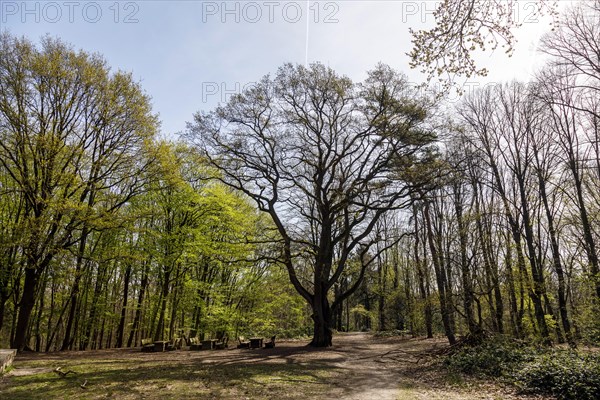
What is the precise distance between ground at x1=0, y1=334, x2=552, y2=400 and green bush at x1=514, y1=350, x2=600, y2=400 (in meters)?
0.62

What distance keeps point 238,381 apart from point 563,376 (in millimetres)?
7955

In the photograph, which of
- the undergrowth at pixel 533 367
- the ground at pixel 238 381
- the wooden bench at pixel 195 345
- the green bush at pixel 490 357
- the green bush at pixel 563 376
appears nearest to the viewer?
the green bush at pixel 563 376

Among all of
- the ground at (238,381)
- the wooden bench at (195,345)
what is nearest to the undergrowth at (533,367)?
the ground at (238,381)

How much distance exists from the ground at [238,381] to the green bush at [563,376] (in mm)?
620

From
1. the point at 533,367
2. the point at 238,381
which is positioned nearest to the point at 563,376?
the point at 533,367

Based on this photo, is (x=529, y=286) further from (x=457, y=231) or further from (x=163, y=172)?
(x=163, y=172)

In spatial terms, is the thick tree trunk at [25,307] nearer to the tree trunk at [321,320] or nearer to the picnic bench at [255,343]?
the picnic bench at [255,343]

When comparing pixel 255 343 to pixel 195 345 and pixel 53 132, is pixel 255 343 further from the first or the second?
pixel 53 132

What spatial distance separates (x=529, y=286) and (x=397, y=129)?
28.2 feet

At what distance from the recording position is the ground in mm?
8195

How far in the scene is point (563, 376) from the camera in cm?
803

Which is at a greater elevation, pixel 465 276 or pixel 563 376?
pixel 465 276

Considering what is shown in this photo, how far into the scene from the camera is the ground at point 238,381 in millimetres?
8195

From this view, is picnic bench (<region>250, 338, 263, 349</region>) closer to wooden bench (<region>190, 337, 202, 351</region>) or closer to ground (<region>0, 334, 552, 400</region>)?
wooden bench (<region>190, 337, 202, 351</region>)
